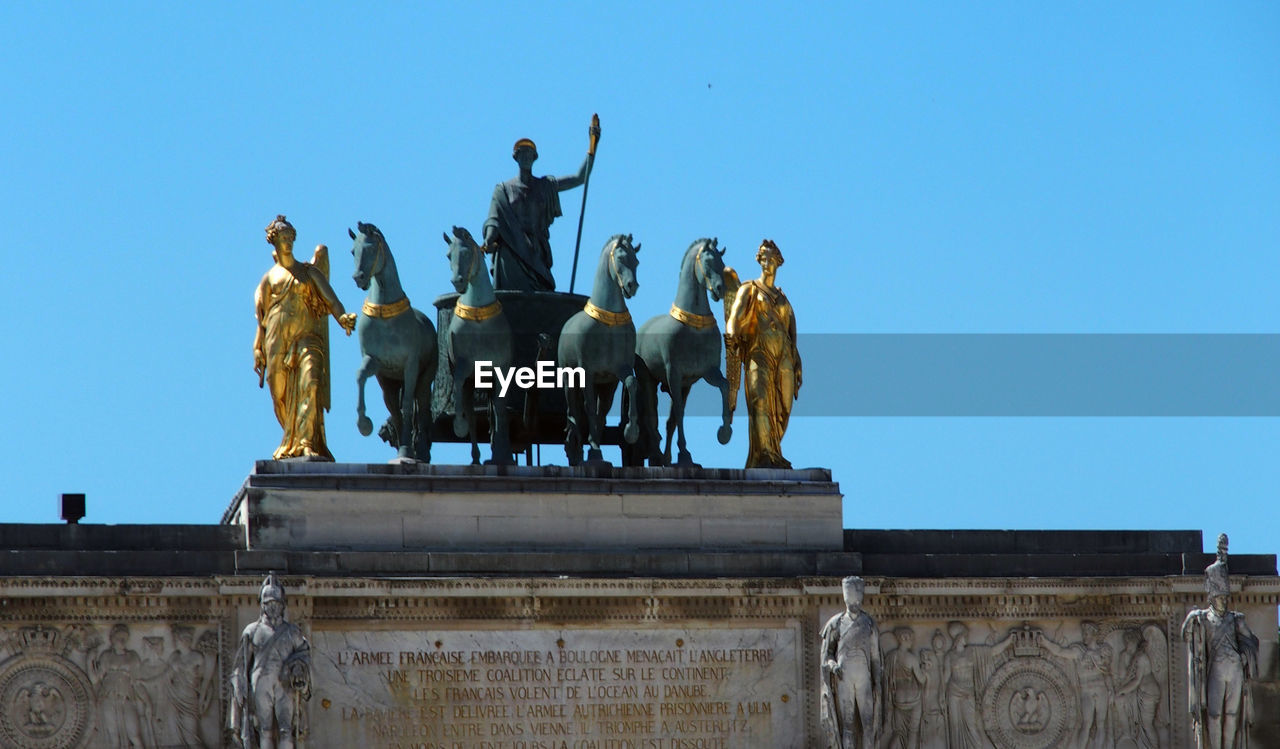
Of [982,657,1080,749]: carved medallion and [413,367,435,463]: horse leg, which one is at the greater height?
[413,367,435,463]: horse leg

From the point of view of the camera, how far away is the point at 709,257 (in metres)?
38.2

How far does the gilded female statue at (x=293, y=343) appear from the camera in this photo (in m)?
37.5

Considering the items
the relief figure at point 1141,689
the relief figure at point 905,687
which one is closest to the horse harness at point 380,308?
the relief figure at point 905,687

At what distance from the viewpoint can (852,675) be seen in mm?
36031

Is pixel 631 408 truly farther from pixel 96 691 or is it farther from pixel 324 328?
pixel 96 691

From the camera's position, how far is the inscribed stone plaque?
35531mm

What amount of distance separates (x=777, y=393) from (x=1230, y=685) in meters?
6.88

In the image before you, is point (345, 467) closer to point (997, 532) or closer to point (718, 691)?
point (718, 691)

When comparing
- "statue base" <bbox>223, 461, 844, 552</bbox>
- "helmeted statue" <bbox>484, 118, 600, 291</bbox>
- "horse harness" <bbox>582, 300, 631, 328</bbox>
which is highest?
"helmeted statue" <bbox>484, 118, 600, 291</bbox>

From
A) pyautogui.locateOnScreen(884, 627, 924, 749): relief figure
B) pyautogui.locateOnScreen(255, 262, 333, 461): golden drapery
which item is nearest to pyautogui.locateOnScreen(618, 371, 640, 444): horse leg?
pyautogui.locateOnScreen(255, 262, 333, 461): golden drapery

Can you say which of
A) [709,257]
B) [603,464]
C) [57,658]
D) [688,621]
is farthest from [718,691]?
[57,658]

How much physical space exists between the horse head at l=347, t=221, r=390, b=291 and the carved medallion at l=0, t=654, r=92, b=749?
20.2 ft

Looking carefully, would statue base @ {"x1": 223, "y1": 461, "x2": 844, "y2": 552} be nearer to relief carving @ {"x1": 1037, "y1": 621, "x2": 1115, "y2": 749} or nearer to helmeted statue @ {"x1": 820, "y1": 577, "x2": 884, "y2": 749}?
helmeted statue @ {"x1": 820, "y1": 577, "x2": 884, "y2": 749}

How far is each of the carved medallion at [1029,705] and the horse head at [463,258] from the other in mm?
8255
